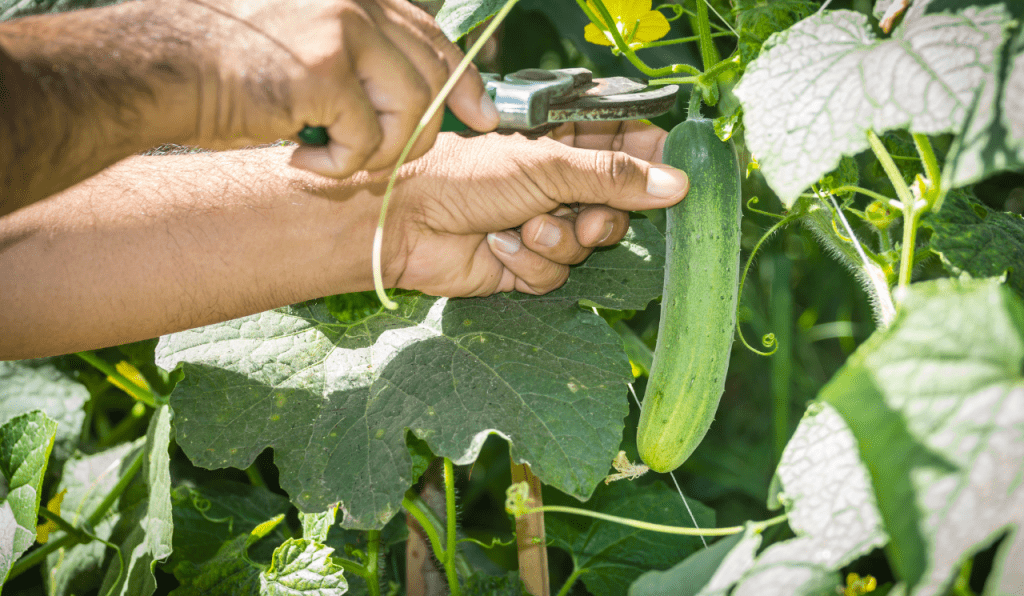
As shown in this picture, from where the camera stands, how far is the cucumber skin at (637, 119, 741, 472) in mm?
1013

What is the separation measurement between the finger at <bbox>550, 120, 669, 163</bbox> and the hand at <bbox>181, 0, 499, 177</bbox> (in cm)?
48

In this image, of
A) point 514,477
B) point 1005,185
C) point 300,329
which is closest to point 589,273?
point 514,477

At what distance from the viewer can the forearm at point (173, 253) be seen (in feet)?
3.74

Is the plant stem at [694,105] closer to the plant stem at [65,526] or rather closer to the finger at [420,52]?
the finger at [420,52]

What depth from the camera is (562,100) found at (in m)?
1.05

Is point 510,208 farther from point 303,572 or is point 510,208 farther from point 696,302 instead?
point 303,572

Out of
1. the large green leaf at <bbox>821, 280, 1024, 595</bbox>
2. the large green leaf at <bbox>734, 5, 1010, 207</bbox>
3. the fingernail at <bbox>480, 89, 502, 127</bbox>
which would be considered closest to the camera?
the large green leaf at <bbox>821, 280, 1024, 595</bbox>

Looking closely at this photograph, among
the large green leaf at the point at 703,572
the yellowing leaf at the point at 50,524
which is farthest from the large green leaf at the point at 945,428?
the yellowing leaf at the point at 50,524

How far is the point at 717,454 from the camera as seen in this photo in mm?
2227

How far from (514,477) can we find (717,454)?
126cm

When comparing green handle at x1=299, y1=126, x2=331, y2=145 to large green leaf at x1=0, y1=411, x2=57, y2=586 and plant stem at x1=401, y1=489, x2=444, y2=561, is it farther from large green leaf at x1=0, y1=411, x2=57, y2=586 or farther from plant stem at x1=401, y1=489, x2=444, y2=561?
large green leaf at x1=0, y1=411, x2=57, y2=586

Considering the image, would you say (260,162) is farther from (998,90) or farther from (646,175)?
(998,90)

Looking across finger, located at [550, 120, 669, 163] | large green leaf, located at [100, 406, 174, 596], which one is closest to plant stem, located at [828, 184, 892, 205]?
finger, located at [550, 120, 669, 163]

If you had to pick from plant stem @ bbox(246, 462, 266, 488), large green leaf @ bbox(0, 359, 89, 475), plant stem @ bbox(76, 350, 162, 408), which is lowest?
plant stem @ bbox(246, 462, 266, 488)
